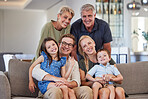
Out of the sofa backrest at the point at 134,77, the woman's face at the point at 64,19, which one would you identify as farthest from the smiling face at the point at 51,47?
the sofa backrest at the point at 134,77

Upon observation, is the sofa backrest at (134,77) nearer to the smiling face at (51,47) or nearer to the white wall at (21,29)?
the smiling face at (51,47)

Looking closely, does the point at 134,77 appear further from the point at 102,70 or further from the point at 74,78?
the point at 74,78

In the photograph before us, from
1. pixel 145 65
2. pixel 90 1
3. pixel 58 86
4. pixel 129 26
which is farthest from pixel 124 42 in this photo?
pixel 58 86

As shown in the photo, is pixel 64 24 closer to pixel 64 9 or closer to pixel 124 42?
pixel 64 9

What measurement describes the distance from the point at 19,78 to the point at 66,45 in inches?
25.7

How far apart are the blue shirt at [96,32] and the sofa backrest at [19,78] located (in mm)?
793

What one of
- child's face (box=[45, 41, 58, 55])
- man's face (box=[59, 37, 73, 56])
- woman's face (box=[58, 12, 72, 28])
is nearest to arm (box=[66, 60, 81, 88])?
man's face (box=[59, 37, 73, 56])

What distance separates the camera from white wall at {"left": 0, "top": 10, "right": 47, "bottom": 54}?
381 inches

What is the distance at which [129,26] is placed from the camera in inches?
278

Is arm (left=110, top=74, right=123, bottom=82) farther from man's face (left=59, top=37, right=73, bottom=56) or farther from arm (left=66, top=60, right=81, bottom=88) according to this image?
man's face (left=59, top=37, right=73, bottom=56)

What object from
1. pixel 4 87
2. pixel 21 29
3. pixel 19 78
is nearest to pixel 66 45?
pixel 19 78

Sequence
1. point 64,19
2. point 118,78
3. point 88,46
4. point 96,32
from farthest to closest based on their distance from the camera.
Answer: point 96,32 < point 64,19 < point 88,46 < point 118,78

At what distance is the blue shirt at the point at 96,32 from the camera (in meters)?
3.46

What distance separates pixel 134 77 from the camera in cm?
340
